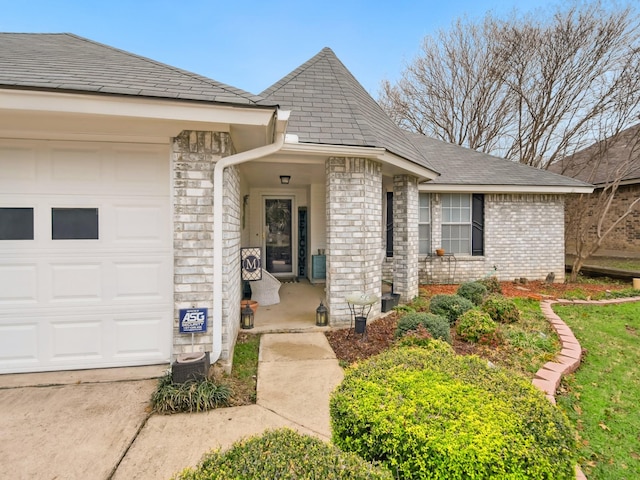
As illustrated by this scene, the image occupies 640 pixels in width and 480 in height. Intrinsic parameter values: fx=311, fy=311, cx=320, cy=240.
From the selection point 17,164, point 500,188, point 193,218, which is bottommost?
point 193,218

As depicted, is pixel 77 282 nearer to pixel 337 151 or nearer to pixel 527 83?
pixel 337 151

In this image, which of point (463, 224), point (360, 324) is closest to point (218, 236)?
point (360, 324)

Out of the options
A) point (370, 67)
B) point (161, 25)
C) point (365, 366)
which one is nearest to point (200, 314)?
point (365, 366)

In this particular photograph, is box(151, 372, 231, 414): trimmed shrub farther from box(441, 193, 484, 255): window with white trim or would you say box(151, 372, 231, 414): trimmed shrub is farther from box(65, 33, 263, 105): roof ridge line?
box(441, 193, 484, 255): window with white trim

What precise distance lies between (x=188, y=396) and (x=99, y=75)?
3201mm

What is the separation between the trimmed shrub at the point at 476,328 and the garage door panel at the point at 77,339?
15.4 ft

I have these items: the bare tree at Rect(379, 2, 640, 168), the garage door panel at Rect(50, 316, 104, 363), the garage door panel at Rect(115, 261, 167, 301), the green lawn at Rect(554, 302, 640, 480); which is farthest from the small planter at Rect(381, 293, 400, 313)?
the bare tree at Rect(379, 2, 640, 168)

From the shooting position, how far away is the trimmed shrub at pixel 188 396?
9.25ft

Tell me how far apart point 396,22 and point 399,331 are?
43.3 ft

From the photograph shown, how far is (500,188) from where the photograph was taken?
28.8 ft

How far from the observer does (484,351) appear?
4191 mm

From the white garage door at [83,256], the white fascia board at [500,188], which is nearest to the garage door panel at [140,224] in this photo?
the white garage door at [83,256]

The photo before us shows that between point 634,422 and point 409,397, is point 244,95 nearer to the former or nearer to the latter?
point 409,397

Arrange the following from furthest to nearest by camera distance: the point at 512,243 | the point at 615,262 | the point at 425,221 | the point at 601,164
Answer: the point at 601,164 → the point at 615,262 → the point at 512,243 → the point at 425,221
